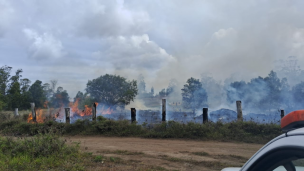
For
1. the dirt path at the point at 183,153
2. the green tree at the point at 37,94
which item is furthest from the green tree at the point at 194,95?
the green tree at the point at 37,94

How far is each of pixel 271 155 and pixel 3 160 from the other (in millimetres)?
6277

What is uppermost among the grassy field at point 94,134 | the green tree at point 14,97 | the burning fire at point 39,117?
the green tree at point 14,97

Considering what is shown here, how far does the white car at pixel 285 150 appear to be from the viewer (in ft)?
3.79

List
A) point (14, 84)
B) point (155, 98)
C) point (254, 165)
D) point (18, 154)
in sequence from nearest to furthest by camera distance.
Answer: point (254, 165)
point (18, 154)
point (155, 98)
point (14, 84)

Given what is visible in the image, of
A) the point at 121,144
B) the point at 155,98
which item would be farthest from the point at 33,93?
the point at 121,144

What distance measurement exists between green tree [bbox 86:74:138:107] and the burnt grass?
9.45 m

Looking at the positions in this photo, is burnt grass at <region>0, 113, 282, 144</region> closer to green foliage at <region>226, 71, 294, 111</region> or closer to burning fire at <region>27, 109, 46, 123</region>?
burning fire at <region>27, 109, 46, 123</region>

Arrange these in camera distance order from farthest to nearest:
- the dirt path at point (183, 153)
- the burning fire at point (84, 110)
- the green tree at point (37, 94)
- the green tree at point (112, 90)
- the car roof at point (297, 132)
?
the green tree at point (37, 94) → the green tree at point (112, 90) → the burning fire at point (84, 110) → the dirt path at point (183, 153) → the car roof at point (297, 132)

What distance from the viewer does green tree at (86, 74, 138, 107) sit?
22281 millimetres

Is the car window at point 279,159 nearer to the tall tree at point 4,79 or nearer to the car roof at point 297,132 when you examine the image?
the car roof at point 297,132

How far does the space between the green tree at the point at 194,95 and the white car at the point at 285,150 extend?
18684 mm

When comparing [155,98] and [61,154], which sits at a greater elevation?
[155,98]

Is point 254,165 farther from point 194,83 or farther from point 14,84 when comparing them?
point 14,84

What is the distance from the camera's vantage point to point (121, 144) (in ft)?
30.4
